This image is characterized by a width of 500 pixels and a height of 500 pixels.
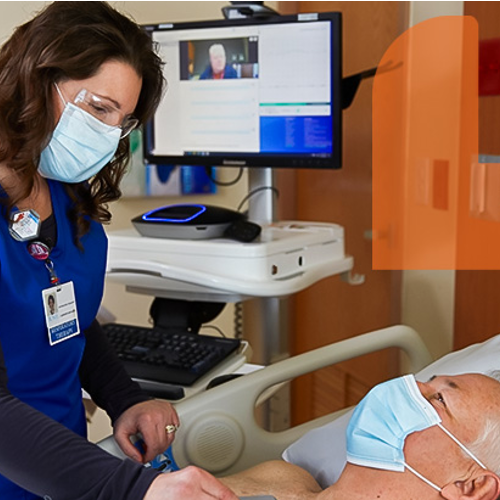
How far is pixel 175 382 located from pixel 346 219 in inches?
54.1

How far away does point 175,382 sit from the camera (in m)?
1.59

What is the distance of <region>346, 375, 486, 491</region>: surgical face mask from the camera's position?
44.4 inches

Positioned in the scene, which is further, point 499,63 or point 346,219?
point 346,219

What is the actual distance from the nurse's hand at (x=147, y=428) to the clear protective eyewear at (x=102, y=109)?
47 centimetres

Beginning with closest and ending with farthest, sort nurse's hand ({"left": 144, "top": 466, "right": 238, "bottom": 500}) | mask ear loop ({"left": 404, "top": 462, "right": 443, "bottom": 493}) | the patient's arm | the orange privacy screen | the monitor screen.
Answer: nurse's hand ({"left": 144, "top": 466, "right": 238, "bottom": 500})
mask ear loop ({"left": 404, "top": 462, "right": 443, "bottom": 493})
the patient's arm
the orange privacy screen
the monitor screen

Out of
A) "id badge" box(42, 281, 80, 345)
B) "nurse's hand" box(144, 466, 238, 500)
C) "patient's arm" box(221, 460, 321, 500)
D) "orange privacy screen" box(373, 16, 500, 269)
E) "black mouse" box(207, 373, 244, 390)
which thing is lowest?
"patient's arm" box(221, 460, 321, 500)

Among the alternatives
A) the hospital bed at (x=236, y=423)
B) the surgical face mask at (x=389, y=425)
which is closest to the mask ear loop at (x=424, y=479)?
the surgical face mask at (x=389, y=425)

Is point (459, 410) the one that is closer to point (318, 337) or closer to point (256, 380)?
point (256, 380)

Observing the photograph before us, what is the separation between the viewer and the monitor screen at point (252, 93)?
199cm

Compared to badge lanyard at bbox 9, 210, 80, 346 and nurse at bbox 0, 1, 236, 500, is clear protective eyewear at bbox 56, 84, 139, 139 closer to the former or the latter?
nurse at bbox 0, 1, 236, 500

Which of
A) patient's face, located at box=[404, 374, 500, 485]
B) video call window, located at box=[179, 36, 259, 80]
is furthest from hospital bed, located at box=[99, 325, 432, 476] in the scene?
video call window, located at box=[179, 36, 259, 80]

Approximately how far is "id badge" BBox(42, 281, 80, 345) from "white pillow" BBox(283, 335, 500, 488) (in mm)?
480

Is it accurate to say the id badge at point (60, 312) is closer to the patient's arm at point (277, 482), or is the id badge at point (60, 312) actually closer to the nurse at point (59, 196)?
the nurse at point (59, 196)

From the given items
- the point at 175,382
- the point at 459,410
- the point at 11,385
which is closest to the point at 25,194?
the point at 11,385
